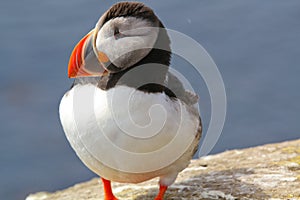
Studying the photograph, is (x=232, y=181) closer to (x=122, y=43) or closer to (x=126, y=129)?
(x=126, y=129)

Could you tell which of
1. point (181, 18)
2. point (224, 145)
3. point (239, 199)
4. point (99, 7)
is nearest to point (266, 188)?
point (239, 199)

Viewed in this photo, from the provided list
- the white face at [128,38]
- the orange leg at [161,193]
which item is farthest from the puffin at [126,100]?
the orange leg at [161,193]

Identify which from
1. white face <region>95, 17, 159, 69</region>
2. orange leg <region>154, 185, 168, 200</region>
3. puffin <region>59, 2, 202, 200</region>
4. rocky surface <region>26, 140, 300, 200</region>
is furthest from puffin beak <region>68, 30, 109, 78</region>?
rocky surface <region>26, 140, 300, 200</region>

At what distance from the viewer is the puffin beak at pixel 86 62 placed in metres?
3.81

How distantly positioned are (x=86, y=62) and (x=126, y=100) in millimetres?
364

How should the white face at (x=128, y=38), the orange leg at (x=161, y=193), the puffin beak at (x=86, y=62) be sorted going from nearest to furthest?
the white face at (x=128, y=38) → the puffin beak at (x=86, y=62) → the orange leg at (x=161, y=193)

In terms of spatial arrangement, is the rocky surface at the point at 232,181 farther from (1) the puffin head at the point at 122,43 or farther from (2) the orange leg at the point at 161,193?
(1) the puffin head at the point at 122,43

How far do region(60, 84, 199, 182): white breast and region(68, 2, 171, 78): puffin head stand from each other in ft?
0.47

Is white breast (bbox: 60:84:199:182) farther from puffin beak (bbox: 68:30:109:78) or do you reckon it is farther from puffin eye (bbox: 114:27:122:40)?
puffin eye (bbox: 114:27:122:40)

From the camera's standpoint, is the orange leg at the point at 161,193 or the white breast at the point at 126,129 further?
the orange leg at the point at 161,193

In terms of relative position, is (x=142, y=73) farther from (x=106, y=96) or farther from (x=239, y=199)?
(x=239, y=199)

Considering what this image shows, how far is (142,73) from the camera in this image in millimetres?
3750

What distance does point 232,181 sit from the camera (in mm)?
4582

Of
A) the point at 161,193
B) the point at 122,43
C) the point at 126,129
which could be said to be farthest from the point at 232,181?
the point at 122,43
